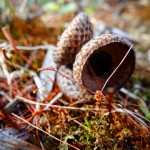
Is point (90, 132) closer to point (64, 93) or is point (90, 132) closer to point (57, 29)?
point (64, 93)

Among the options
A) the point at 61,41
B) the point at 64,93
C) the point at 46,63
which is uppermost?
the point at 61,41

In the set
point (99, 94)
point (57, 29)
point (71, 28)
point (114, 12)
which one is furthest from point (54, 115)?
point (114, 12)

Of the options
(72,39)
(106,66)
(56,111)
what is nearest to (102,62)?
→ (106,66)

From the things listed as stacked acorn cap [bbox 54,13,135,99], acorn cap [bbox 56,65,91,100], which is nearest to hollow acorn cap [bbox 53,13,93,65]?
stacked acorn cap [bbox 54,13,135,99]

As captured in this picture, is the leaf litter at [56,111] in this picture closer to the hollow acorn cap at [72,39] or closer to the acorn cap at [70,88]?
the acorn cap at [70,88]

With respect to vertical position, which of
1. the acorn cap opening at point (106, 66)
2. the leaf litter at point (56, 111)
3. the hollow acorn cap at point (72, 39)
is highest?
the hollow acorn cap at point (72, 39)

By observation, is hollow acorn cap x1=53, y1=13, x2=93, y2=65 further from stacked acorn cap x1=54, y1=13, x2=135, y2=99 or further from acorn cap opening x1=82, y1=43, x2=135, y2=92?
acorn cap opening x1=82, y1=43, x2=135, y2=92

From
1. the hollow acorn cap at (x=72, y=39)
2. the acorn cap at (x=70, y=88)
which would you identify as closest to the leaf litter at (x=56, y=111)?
the acorn cap at (x=70, y=88)

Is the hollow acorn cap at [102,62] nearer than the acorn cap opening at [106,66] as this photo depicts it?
Yes

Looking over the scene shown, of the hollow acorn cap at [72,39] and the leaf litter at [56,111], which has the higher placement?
the hollow acorn cap at [72,39]
